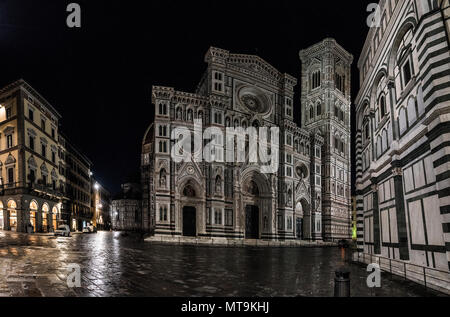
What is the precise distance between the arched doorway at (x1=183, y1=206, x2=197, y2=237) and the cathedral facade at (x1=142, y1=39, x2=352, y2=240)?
114 millimetres

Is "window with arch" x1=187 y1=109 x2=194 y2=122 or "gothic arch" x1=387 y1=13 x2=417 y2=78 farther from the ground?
"window with arch" x1=187 y1=109 x2=194 y2=122

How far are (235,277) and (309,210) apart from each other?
41.7 m

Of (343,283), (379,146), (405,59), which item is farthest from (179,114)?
(343,283)

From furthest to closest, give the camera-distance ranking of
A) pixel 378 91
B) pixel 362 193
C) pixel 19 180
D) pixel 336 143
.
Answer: pixel 336 143
pixel 19 180
pixel 362 193
pixel 378 91

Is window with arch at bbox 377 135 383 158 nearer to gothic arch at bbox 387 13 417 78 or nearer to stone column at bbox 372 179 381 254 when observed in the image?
stone column at bbox 372 179 381 254

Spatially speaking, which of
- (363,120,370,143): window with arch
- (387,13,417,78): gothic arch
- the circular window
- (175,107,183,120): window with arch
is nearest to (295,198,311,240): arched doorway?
the circular window

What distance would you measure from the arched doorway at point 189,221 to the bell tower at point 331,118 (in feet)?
81.6

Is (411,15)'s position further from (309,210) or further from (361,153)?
(309,210)

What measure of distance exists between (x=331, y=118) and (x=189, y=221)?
3185cm

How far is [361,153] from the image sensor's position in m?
22.5

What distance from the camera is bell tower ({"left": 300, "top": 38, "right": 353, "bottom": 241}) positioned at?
5675 cm

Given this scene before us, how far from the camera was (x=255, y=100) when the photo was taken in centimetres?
4972

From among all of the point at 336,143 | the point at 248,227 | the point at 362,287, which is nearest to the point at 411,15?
the point at 362,287

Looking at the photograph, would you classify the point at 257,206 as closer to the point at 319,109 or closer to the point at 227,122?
A: the point at 227,122
